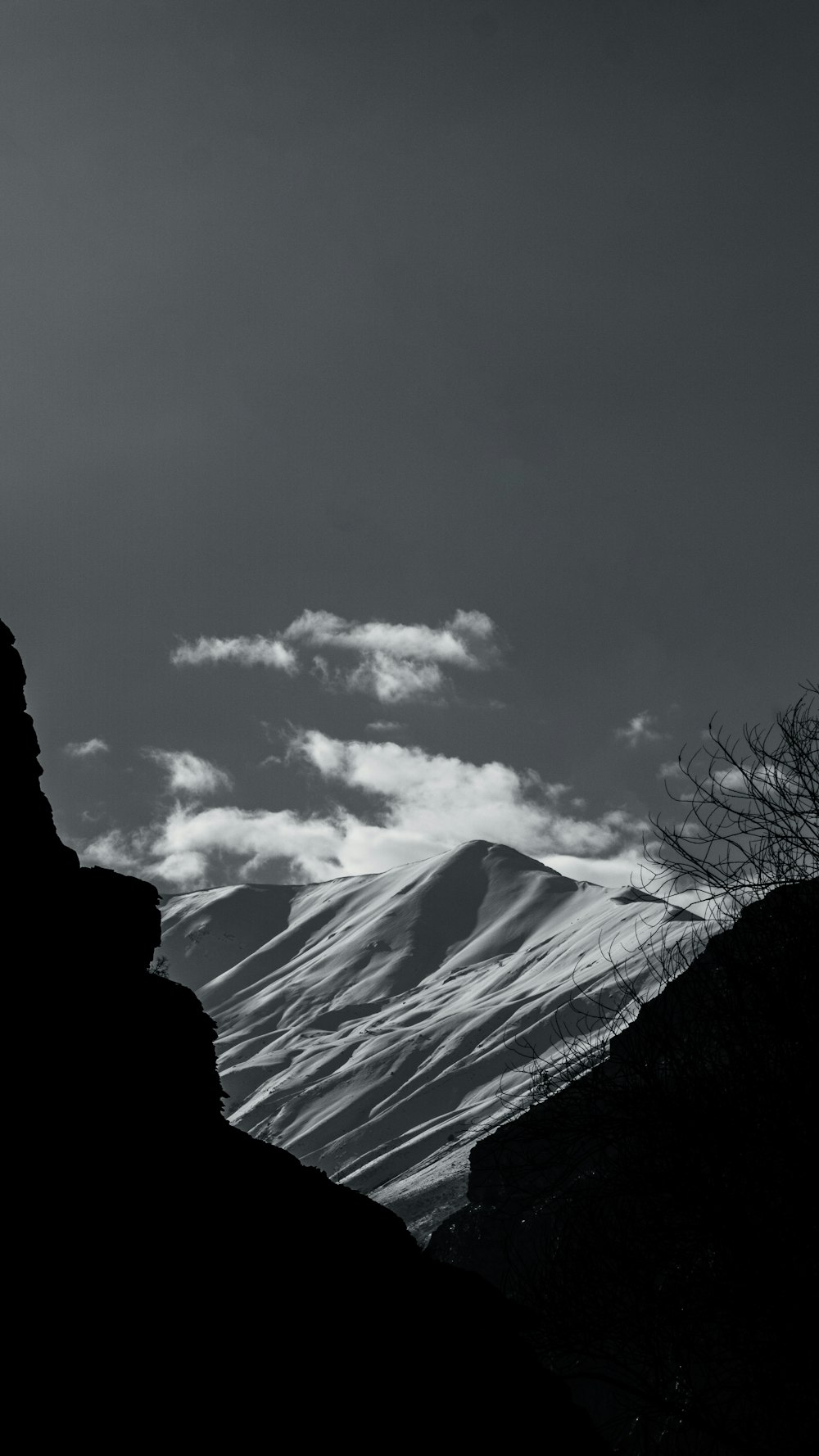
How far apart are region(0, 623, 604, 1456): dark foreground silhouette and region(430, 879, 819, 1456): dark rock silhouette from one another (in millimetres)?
1132

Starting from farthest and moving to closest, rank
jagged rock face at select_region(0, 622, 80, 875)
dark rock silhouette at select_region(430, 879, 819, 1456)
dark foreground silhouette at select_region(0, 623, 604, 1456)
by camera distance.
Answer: jagged rock face at select_region(0, 622, 80, 875)
dark rock silhouette at select_region(430, 879, 819, 1456)
dark foreground silhouette at select_region(0, 623, 604, 1456)

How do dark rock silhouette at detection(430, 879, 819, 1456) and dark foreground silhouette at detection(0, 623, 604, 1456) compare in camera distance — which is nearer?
dark foreground silhouette at detection(0, 623, 604, 1456)

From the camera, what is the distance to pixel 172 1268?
8508 millimetres

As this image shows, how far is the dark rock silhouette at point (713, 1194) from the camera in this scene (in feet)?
33.1

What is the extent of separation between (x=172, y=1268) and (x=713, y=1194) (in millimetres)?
4941

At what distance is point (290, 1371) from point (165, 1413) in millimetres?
1367

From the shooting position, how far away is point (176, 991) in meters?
13.9

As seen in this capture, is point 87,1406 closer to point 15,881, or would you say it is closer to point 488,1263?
point 15,881

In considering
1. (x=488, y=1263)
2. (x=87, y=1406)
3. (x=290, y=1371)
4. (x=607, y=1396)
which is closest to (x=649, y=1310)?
(x=290, y=1371)

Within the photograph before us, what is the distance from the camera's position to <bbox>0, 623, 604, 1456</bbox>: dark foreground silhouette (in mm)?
7336

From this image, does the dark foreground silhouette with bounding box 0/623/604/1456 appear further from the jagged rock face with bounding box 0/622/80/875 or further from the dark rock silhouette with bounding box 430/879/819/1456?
the dark rock silhouette with bounding box 430/879/819/1456

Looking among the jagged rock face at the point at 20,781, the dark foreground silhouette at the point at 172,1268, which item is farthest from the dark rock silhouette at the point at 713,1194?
Result: the jagged rock face at the point at 20,781

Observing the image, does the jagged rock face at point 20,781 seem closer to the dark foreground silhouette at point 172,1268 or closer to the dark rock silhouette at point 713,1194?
the dark foreground silhouette at point 172,1268

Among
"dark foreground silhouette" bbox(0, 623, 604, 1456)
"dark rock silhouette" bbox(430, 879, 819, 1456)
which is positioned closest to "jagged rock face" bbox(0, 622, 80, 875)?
"dark foreground silhouette" bbox(0, 623, 604, 1456)
